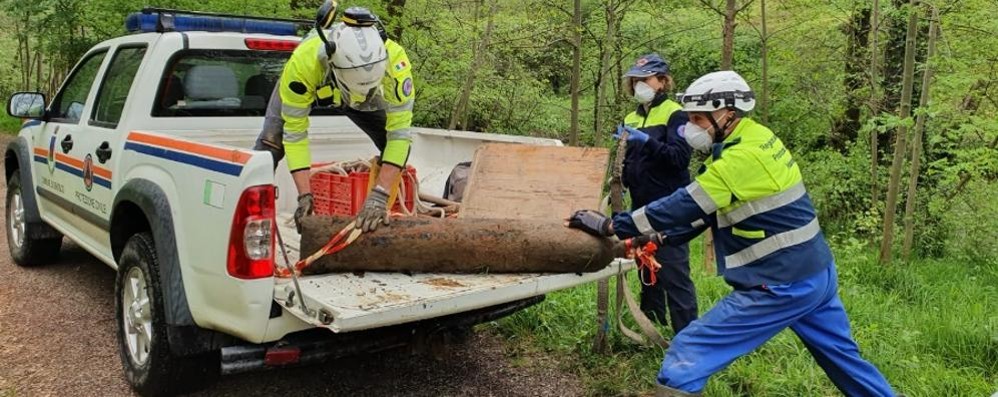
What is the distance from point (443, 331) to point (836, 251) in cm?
642

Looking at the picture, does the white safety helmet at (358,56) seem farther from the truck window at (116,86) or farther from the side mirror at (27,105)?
the side mirror at (27,105)

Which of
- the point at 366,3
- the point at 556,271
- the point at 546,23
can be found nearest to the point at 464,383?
the point at 556,271

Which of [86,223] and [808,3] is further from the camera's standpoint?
[808,3]

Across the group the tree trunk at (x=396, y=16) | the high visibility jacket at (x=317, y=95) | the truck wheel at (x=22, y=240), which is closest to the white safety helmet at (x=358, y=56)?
the high visibility jacket at (x=317, y=95)

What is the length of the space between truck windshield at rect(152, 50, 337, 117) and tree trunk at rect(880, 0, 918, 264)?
5.84 m

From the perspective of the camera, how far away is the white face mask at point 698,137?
3.16 meters

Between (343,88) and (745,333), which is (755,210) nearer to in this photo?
(745,333)

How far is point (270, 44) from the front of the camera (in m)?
4.69

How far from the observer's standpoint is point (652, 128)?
4.20 m

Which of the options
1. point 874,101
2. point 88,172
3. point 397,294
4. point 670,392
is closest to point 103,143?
point 88,172

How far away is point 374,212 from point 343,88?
2.59ft

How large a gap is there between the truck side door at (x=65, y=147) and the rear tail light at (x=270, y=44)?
103 cm

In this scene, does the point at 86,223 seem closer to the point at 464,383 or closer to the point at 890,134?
the point at 464,383

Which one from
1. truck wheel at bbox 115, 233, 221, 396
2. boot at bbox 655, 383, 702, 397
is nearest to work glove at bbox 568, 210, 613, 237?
boot at bbox 655, 383, 702, 397
